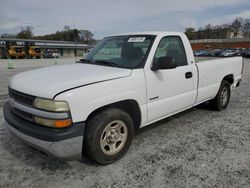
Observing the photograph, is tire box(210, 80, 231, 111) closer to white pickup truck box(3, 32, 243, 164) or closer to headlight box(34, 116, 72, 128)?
Result: white pickup truck box(3, 32, 243, 164)

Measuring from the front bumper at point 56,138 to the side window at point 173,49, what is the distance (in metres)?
1.90

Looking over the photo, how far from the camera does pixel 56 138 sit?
7.75 ft

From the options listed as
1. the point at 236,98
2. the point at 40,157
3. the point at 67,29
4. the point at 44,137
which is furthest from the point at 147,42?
the point at 67,29

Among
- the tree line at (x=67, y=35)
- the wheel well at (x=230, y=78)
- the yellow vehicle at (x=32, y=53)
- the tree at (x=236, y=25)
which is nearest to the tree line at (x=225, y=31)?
the tree at (x=236, y=25)

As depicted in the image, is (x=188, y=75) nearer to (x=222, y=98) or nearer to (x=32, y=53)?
(x=222, y=98)

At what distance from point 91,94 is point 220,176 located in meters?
1.88

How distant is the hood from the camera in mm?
2460

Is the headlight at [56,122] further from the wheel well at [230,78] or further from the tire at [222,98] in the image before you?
the wheel well at [230,78]

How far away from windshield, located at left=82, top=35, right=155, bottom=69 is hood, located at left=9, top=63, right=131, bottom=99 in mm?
300

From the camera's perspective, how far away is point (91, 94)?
2.54 m

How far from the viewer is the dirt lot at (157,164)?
8.54 feet

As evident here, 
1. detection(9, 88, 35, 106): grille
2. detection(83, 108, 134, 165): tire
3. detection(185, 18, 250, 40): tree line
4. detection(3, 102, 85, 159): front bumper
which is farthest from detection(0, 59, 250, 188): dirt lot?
detection(185, 18, 250, 40): tree line

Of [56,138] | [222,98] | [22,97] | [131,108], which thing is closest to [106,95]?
[131,108]

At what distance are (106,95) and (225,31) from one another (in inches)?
4026
